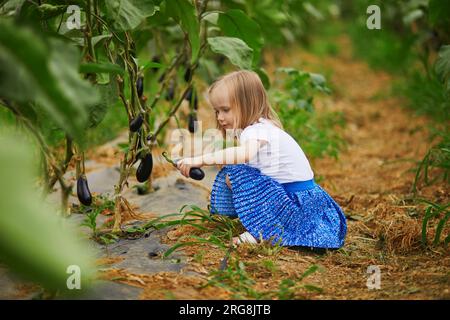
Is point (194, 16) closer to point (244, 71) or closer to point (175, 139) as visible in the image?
point (244, 71)

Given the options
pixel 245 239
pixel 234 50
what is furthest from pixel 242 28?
pixel 245 239

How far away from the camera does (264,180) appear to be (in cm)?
212

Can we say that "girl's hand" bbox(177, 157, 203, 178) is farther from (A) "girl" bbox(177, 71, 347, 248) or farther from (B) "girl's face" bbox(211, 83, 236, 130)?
(B) "girl's face" bbox(211, 83, 236, 130)

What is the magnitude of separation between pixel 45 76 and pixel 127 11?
72 centimetres

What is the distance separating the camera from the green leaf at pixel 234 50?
7.19 feet

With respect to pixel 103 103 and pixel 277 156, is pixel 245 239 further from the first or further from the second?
pixel 103 103

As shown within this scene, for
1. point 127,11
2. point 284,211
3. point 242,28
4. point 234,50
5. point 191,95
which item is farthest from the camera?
point 191,95

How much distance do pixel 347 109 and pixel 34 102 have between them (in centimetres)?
326

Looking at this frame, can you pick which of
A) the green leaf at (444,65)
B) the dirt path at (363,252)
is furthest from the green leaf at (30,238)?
the green leaf at (444,65)

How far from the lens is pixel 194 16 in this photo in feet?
6.79

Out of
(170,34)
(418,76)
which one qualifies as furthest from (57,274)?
(418,76)

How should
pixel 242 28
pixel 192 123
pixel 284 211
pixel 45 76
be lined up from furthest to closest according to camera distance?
pixel 192 123 → pixel 242 28 → pixel 284 211 → pixel 45 76

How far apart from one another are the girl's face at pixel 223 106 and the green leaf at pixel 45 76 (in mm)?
923

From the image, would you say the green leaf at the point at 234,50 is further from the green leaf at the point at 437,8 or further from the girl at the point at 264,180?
the green leaf at the point at 437,8
